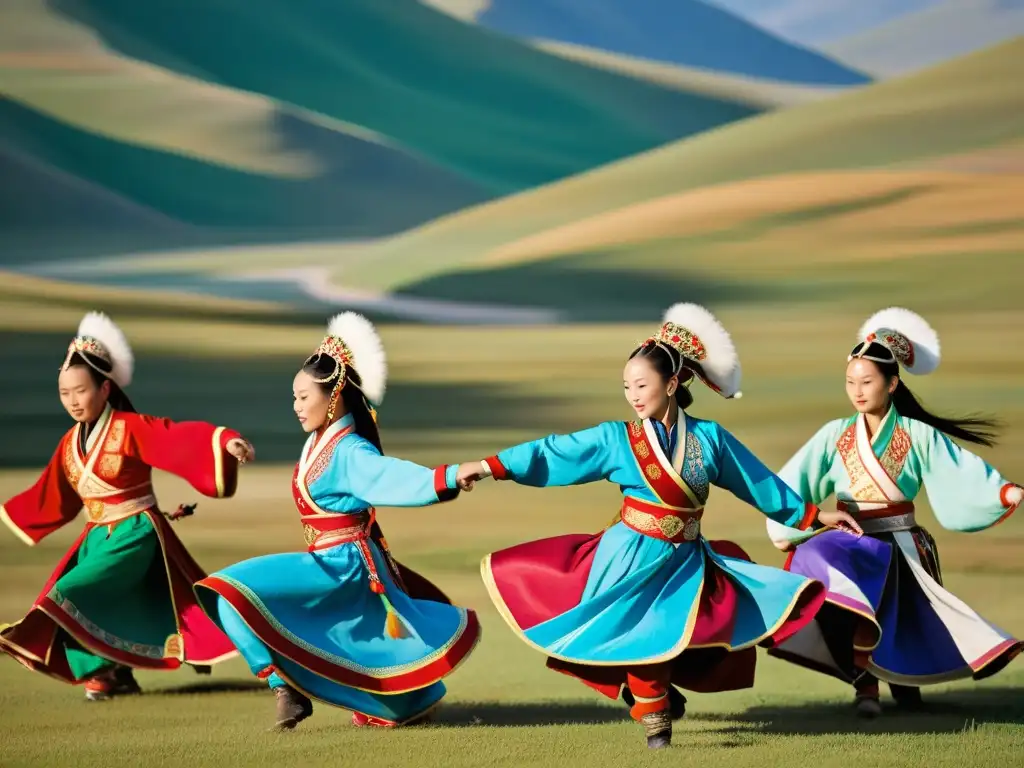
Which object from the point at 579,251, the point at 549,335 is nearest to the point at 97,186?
the point at 579,251

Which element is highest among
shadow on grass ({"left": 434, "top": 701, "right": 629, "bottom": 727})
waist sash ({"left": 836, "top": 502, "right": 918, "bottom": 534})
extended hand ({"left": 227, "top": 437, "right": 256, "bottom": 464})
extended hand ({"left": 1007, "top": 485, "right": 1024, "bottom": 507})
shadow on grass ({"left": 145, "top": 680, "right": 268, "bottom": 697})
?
extended hand ({"left": 227, "top": 437, "right": 256, "bottom": 464})

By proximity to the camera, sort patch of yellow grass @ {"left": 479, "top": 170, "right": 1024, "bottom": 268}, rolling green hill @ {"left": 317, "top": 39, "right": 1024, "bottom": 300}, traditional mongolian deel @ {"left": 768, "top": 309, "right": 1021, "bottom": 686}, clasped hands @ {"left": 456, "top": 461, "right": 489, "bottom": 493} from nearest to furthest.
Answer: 1. clasped hands @ {"left": 456, "top": 461, "right": 489, "bottom": 493}
2. traditional mongolian deel @ {"left": 768, "top": 309, "right": 1021, "bottom": 686}
3. patch of yellow grass @ {"left": 479, "top": 170, "right": 1024, "bottom": 268}
4. rolling green hill @ {"left": 317, "top": 39, "right": 1024, "bottom": 300}

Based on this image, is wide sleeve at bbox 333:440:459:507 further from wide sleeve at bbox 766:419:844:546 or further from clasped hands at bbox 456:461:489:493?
wide sleeve at bbox 766:419:844:546

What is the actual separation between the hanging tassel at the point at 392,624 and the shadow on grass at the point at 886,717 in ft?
2.54

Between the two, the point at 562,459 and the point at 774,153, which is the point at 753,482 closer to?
the point at 562,459

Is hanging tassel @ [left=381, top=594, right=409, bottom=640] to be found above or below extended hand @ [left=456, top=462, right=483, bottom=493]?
below

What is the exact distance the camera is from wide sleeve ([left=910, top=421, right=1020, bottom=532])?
14.5ft

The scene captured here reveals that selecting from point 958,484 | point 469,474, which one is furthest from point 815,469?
Answer: point 469,474

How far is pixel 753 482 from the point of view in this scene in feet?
13.2

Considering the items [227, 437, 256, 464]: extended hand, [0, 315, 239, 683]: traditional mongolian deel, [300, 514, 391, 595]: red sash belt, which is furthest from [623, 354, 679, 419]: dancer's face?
[0, 315, 239, 683]: traditional mongolian deel

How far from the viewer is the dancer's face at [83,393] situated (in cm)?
459

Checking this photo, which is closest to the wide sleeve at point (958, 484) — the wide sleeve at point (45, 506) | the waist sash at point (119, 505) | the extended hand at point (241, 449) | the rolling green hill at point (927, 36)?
the extended hand at point (241, 449)

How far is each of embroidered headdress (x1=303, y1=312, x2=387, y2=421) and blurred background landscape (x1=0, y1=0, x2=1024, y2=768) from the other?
0.82 metres

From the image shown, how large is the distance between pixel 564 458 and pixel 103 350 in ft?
4.77
